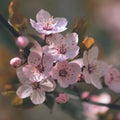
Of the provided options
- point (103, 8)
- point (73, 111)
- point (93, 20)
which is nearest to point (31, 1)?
point (93, 20)

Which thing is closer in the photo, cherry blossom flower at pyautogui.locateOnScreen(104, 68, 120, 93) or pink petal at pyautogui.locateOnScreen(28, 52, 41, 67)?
pink petal at pyautogui.locateOnScreen(28, 52, 41, 67)

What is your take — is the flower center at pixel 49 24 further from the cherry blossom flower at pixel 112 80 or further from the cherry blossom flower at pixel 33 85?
the cherry blossom flower at pixel 112 80

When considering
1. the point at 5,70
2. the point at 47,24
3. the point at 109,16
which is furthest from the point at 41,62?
the point at 109,16

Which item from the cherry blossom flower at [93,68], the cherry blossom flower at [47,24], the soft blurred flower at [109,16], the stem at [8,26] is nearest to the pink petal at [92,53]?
the cherry blossom flower at [93,68]

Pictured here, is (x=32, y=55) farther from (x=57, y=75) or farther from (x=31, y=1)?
(x=31, y=1)

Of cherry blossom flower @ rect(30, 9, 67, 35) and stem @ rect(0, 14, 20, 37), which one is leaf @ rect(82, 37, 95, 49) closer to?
cherry blossom flower @ rect(30, 9, 67, 35)

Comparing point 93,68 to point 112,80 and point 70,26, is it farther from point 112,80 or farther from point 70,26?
point 70,26

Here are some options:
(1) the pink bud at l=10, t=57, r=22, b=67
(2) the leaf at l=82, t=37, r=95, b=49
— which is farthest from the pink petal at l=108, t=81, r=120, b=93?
(1) the pink bud at l=10, t=57, r=22, b=67

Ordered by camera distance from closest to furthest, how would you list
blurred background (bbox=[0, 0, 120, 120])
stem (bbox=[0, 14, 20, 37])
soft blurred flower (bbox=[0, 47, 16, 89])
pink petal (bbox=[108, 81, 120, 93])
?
1. stem (bbox=[0, 14, 20, 37])
2. pink petal (bbox=[108, 81, 120, 93])
3. soft blurred flower (bbox=[0, 47, 16, 89])
4. blurred background (bbox=[0, 0, 120, 120])
